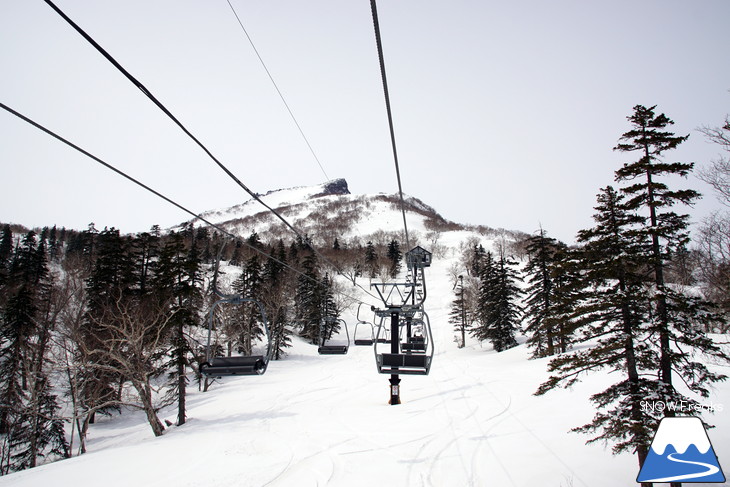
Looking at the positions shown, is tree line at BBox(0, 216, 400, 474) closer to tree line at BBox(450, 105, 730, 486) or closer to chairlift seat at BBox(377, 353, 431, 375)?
chairlift seat at BBox(377, 353, 431, 375)

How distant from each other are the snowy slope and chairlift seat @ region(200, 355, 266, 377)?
5204 millimetres

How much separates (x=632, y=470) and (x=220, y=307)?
3851 cm

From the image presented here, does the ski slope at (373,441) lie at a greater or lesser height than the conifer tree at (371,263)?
lesser

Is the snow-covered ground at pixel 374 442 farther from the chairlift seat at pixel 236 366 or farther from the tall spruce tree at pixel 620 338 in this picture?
the chairlift seat at pixel 236 366

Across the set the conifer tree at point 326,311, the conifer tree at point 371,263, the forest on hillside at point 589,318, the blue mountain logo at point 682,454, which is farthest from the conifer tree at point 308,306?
the conifer tree at point 371,263

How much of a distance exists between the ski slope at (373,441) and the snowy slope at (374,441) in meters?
0.06

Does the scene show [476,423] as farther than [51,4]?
Yes

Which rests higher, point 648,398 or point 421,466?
point 648,398

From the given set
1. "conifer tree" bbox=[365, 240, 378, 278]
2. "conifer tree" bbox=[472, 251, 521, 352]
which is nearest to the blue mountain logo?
"conifer tree" bbox=[472, 251, 521, 352]

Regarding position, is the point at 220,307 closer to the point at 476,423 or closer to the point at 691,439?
the point at 476,423

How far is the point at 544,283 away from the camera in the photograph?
39.6 meters

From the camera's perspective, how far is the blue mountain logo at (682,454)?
31.6 feet

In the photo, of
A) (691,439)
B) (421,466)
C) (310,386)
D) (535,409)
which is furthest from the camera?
(310,386)

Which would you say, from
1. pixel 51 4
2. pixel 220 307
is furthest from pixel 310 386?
pixel 51 4
